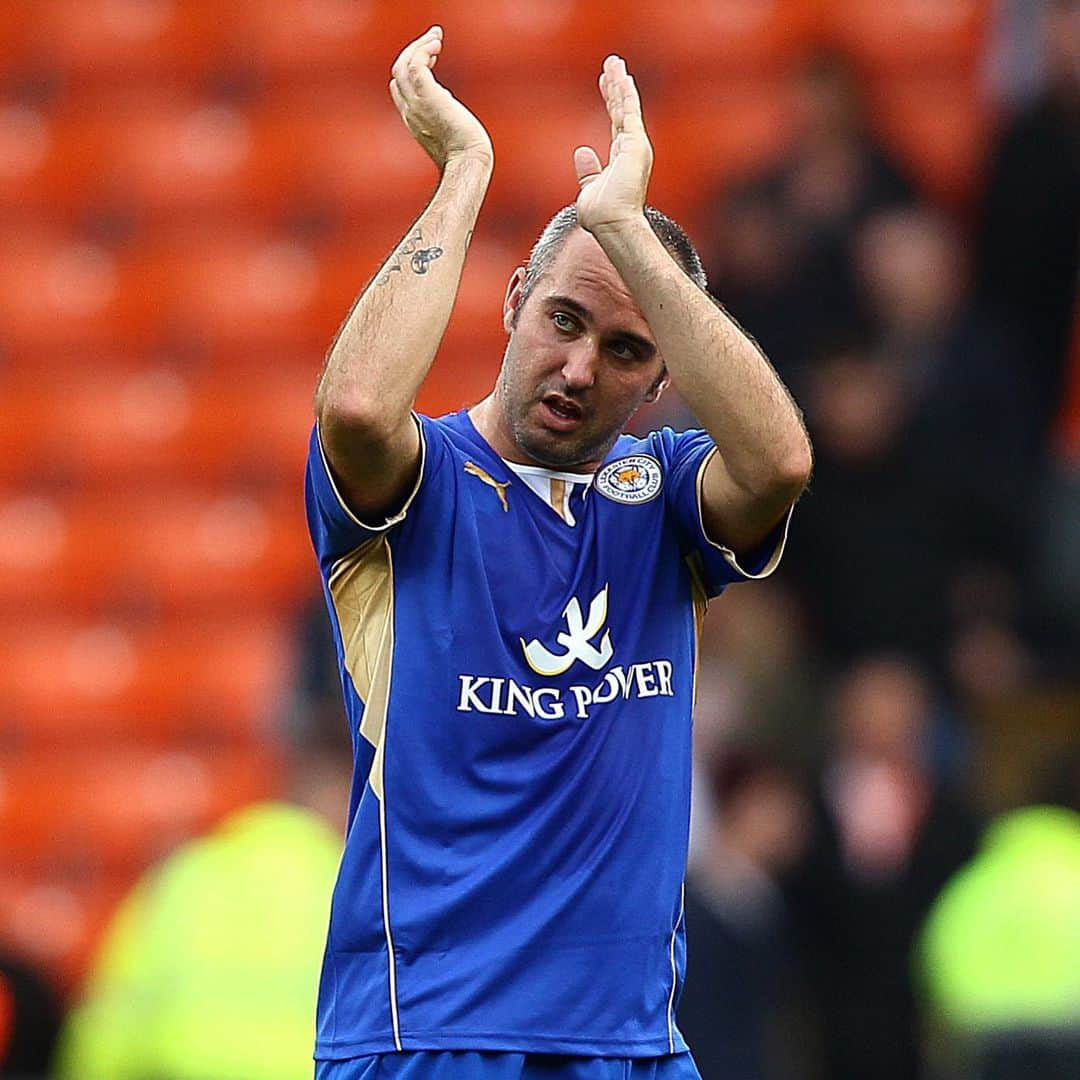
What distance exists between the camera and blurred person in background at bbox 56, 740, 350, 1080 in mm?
4781

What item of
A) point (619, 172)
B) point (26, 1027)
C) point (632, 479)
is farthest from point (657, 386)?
point (26, 1027)

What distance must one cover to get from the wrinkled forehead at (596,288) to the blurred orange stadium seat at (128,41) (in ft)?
25.4

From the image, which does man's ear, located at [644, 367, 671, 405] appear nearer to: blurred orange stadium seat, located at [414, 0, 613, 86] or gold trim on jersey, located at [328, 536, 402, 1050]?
gold trim on jersey, located at [328, 536, 402, 1050]

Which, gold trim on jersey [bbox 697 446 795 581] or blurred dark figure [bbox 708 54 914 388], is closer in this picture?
gold trim on jersey [bbox 697 446 795 581]

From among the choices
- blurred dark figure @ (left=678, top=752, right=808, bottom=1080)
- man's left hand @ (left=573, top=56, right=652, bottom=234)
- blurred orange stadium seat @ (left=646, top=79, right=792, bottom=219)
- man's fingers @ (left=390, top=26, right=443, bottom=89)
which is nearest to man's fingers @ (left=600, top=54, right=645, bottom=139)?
man's left hand @ (left=573, top=56, right=652, bottom=234)

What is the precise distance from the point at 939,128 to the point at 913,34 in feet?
1.61

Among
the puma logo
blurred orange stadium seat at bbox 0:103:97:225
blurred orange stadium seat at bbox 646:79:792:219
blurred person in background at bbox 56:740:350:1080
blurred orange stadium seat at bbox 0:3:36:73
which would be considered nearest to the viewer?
the puma logo

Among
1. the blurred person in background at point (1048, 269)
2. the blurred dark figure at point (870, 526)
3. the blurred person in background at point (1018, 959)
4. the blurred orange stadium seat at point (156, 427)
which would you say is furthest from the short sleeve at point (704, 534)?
the blurred orange stadium seat at point (156, 427)

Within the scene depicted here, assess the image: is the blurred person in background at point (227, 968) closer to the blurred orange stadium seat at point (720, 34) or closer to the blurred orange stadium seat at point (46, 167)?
the blurred orange stadium seat at point (720, 34)

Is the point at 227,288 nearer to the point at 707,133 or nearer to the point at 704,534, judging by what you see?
the point at 707,133

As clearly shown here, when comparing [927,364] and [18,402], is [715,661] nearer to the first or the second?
[927,364]

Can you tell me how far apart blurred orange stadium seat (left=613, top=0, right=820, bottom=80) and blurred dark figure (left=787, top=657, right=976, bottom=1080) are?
3581 mm

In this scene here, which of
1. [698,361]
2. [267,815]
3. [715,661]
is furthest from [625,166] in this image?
[715,661]

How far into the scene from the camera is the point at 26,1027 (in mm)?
5617
